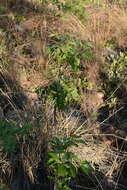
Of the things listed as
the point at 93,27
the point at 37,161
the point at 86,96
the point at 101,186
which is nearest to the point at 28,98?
the point at 86,96

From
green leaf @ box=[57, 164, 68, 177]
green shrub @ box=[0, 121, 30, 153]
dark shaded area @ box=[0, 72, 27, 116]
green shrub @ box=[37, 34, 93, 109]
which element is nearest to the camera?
green leaf @ box=[57, 164, 68, 177]

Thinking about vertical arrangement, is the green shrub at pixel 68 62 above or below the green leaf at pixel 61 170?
above

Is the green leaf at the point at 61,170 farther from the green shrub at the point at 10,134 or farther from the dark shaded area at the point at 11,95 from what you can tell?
the dark shaded area at the point at 11,95

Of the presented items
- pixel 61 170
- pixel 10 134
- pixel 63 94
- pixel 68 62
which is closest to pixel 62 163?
pixel 61 170

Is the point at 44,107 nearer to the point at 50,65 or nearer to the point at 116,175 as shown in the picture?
the point at 116,175

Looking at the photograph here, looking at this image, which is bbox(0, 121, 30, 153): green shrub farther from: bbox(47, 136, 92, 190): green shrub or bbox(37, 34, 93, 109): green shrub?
bbox(37, 34, 93, 109): green shrub

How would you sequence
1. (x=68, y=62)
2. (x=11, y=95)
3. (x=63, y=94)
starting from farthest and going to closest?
(x=68, y=62)
(x=63, y=94)
(x=11, y=95)

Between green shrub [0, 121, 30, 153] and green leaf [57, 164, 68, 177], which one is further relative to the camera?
green shrub [0, 121, 30, 153]

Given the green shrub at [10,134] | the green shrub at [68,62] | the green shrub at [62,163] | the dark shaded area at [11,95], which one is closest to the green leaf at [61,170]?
the green shrub at [62,163]

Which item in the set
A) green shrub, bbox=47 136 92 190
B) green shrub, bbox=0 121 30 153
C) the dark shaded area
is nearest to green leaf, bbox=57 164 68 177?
green shrub, bbox=47 136 92 190

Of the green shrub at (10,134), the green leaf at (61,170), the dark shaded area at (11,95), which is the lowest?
the green leaf at (61,170)

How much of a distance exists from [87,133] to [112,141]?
0.34 metres

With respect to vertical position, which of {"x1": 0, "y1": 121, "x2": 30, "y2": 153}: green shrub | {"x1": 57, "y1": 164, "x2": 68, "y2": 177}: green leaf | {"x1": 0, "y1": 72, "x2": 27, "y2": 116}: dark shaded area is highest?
{"x1": 0, "y1": 72, "x2": 27, "y2": 116}: dark shaded area

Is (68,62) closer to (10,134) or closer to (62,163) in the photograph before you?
(10,134)
